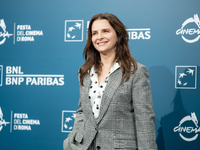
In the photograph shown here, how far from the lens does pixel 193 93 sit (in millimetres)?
2574

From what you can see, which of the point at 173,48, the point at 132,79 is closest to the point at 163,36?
the point at 173,48

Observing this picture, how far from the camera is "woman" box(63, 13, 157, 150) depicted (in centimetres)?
166

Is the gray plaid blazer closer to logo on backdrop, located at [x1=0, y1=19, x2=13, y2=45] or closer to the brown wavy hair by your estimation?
the brown wavy hair

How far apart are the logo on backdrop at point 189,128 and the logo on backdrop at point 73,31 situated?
1483 mm

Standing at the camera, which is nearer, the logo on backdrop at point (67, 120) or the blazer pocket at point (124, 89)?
the blazer pocket at point (124, 89)

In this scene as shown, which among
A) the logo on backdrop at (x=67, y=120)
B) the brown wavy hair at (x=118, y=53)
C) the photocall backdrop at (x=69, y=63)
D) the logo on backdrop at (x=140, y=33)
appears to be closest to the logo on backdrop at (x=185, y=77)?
the photocall backdrop at (x=69, y=63)

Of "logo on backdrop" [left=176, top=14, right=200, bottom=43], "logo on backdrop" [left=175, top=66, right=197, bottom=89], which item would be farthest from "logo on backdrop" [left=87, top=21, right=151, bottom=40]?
"logo on backdrop" [left=175, top=66, right=197, bottom=89]

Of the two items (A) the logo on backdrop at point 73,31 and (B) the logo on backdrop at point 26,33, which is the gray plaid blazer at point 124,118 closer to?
(A) the logo on backdrop at point 73,31

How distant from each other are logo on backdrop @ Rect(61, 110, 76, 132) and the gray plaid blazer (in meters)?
1.14

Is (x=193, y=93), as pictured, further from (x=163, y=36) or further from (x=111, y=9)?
(x=111, y=9)

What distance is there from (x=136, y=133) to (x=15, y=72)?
1.92 meters

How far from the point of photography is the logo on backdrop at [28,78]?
293 cm

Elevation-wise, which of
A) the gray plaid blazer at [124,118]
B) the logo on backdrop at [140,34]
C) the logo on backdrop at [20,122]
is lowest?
the logo on backdrop at [20,122]

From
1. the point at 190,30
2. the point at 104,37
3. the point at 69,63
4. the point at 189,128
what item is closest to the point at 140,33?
the point at 190,30
